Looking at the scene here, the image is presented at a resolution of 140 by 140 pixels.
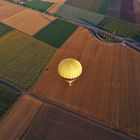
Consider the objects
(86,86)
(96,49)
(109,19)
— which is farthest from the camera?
(109,19)

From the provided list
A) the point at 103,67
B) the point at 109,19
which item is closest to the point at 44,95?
the point at 103,67

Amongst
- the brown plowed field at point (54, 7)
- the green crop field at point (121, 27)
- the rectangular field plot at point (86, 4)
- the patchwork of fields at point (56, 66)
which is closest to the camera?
the patchwork of fields at point (56, 66)

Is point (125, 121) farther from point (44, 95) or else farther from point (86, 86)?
point (44, 95)

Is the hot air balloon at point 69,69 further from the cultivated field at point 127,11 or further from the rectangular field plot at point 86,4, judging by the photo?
the rectangular field plot at point 86,4

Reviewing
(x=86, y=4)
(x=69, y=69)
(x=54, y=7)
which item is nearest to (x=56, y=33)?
(x=54, y=7)

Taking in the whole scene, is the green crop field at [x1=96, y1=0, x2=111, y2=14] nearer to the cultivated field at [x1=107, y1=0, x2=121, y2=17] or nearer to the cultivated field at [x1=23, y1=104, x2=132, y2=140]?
the cultivated field at [x1=107, y1=0, x2=121, y2=17]

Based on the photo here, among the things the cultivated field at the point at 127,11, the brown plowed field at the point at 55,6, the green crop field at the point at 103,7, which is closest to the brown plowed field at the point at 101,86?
the cultivated field at the point at 127,11

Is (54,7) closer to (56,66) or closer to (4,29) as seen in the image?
(4,29)
